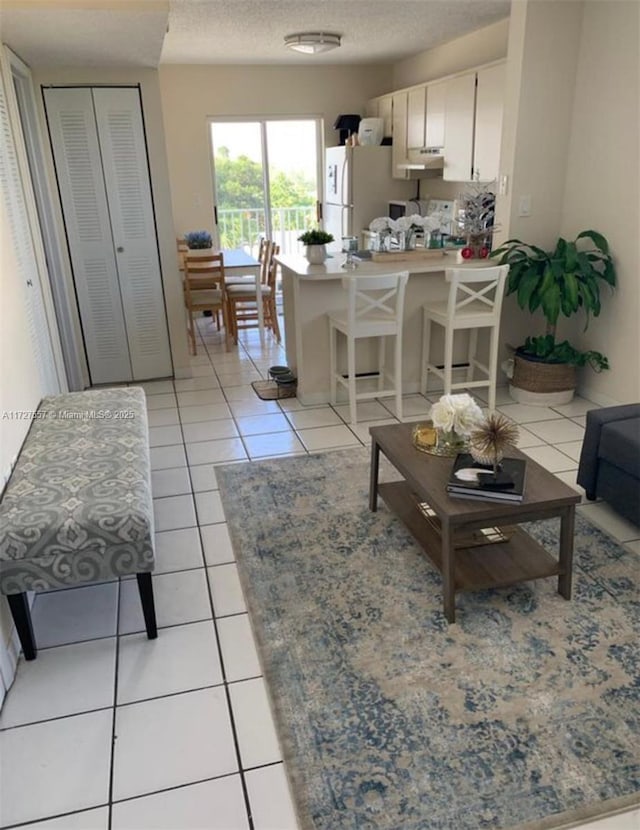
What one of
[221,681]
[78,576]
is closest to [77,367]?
[78,576]

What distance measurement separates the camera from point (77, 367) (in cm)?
456

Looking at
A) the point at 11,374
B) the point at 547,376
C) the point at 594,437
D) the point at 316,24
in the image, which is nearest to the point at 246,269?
the point at 316,24

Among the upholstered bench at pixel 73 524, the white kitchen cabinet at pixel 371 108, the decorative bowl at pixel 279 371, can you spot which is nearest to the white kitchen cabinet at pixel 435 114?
the white kitchen cabinet at pixel 371 108

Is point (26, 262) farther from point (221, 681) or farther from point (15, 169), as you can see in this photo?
point (221, 681)

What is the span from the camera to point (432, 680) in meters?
1.92

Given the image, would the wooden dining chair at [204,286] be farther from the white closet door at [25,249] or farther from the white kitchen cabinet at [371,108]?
the white kitchen cabinet at [371,108]

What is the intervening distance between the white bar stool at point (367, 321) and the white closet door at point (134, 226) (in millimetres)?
1485

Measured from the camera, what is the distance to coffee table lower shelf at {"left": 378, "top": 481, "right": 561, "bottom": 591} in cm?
218

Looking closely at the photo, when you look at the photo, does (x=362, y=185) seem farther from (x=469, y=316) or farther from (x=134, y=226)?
(x=469, y=316)

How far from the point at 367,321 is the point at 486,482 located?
1918 mm

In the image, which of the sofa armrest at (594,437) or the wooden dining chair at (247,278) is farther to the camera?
the wooden dining chair at (247,278)

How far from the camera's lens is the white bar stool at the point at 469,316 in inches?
146

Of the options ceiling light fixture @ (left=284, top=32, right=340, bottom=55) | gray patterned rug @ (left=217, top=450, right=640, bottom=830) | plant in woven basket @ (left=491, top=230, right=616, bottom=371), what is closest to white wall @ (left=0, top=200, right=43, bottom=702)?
gray patterned rug @ (left=217, top=450, right=640, bottom=830)

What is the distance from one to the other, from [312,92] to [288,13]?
2.61 meters
